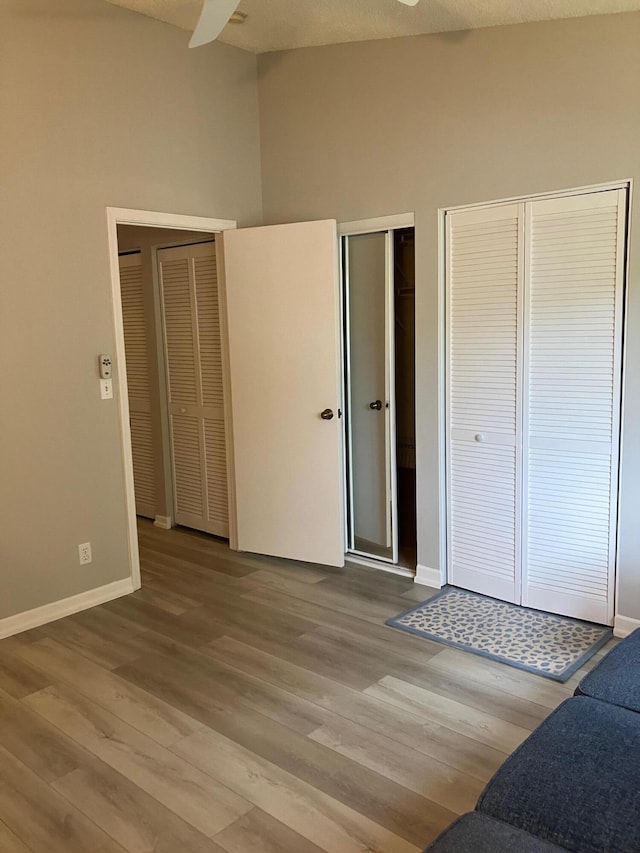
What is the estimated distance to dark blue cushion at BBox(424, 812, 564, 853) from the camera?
1302 millimetres

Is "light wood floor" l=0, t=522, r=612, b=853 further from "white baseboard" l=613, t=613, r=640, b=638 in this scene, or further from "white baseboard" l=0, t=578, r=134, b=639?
"white baseboard" l=613, t=613, r=640, b=638

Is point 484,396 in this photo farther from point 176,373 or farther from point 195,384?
point 176,373

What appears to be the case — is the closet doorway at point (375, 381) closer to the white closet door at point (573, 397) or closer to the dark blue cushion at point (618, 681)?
the white closet door at point (573, 397)

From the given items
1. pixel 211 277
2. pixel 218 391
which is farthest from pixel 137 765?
pixel 211 277

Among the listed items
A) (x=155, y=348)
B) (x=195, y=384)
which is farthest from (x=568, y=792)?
(x=155, y=348)

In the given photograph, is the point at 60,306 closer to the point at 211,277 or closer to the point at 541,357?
the point at 211,277

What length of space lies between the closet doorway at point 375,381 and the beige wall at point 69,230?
3.68 feet

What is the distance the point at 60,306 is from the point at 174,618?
1677 millimetres

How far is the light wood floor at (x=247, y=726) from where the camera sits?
202 centimetres

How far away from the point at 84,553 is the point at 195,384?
152 centimetres

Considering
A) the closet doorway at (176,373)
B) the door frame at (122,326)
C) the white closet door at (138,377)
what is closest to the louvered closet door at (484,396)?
the door frame at (122,326)

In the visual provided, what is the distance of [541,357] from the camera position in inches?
126

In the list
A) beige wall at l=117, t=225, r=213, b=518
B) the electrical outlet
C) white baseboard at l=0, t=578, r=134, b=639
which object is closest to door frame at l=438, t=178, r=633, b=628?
white baseboard at l=0, t=578, r=134, b=639

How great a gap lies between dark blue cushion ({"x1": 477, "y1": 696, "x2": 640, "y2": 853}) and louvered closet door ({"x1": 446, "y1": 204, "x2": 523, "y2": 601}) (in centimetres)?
176
